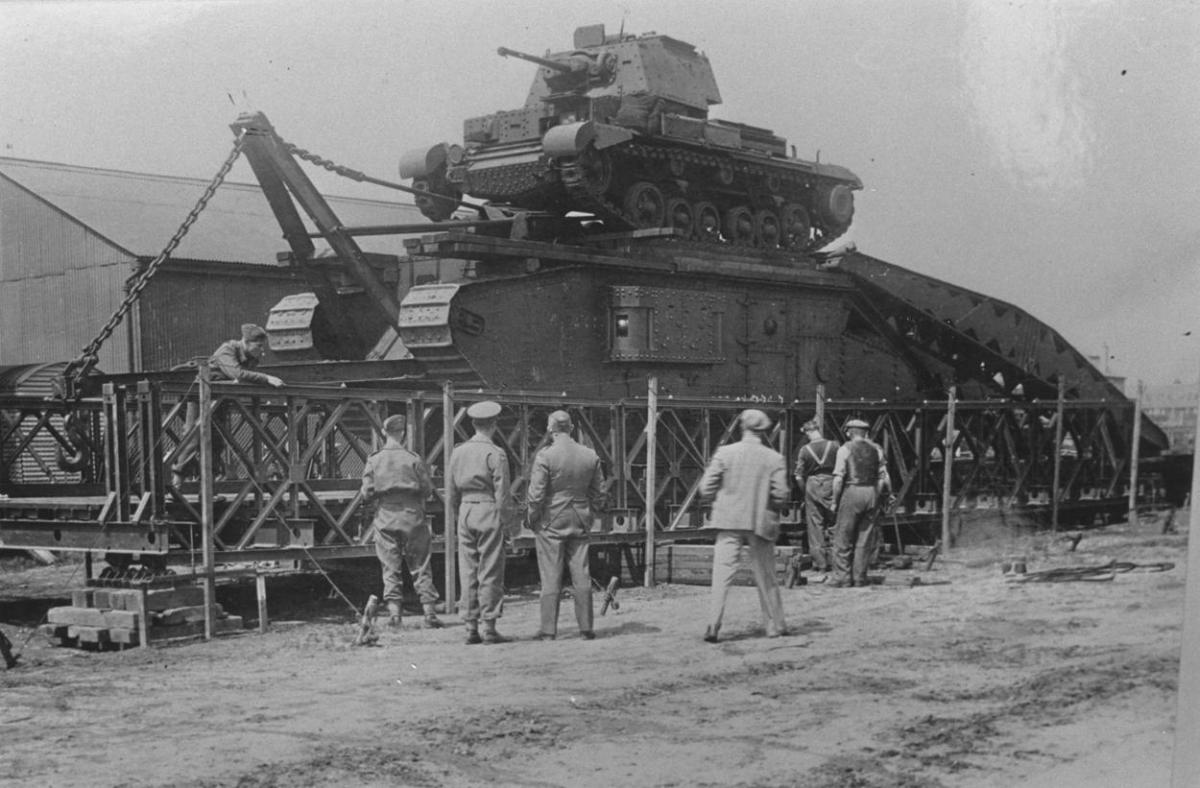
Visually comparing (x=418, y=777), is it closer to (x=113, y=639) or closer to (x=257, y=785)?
(x=257, y=785)

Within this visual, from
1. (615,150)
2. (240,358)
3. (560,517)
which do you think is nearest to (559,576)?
(560,517)

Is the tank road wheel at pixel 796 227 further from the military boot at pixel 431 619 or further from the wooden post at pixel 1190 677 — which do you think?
the wooden post at pixel 1190 677

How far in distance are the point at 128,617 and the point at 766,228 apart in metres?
11.6

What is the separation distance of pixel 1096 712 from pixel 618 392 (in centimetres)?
969

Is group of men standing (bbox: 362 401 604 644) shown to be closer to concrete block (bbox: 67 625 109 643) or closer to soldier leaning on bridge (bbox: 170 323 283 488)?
soldier leaning on bridge (bbox: 170 323 283 488)

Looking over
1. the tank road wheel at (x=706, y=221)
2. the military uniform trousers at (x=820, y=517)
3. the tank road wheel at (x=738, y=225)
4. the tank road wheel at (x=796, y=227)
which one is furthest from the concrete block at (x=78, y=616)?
the tank road wheel at (x=796, y=227)

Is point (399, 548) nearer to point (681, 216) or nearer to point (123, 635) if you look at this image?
point (123, 635)

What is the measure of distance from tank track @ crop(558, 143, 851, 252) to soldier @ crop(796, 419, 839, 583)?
436 cm

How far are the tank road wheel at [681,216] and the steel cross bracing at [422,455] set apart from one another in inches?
104

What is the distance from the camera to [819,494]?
1431cm

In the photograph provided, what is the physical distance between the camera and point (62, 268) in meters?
25.8

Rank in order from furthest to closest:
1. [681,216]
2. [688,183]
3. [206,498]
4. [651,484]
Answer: [688,183], [681,216], [651,484], [206,498]

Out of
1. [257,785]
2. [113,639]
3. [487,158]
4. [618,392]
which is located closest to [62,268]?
[487,158]

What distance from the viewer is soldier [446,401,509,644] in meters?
10.2
